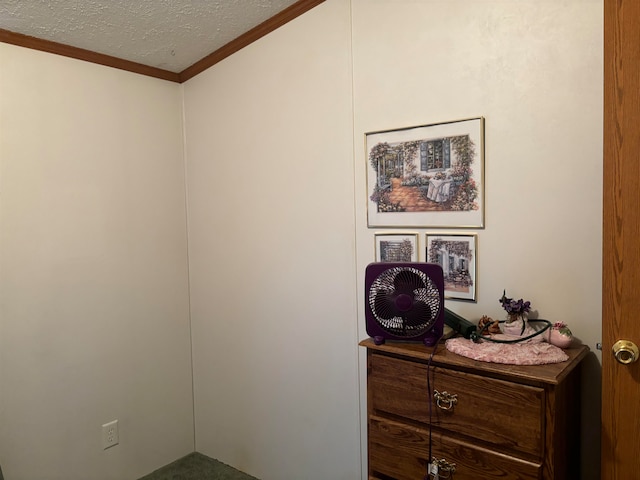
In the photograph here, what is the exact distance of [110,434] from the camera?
249 cm

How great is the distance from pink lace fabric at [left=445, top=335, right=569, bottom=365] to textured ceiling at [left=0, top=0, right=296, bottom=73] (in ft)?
5.41

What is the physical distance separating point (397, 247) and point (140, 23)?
149cm

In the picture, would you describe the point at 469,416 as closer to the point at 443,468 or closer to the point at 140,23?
the point at 443,468

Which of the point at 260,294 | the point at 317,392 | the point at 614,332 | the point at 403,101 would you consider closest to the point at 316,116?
the point at 403,101

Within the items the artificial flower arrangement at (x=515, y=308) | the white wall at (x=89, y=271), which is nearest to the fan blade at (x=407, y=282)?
the artificial flower arrangement at (x=515, y=308)

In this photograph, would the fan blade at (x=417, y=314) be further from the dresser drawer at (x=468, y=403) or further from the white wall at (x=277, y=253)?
the white wall at (x=277, y=253)

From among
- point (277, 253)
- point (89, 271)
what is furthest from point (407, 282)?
point (89, 271)

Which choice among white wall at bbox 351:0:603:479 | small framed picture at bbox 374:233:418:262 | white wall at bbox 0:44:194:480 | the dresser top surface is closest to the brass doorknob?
the dresser top surface

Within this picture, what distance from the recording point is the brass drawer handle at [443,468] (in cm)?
152

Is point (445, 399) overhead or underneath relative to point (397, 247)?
underneath

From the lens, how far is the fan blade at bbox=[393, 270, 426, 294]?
1.65 metres

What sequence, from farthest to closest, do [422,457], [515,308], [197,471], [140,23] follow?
1. [197,471]
2. [140,23]
3. [515,308]
4. [422,457]

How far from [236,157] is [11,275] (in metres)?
1.16

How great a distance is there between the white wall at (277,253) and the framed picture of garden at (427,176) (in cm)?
15
